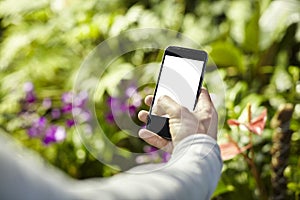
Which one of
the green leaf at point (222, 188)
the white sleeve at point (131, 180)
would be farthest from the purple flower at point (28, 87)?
the white sleeve at point (131, 180)

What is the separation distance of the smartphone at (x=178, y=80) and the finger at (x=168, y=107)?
0.09 feet

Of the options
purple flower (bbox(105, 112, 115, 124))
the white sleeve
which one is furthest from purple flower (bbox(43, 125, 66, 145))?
the white sleeve

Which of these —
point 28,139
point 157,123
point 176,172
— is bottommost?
point 28,139

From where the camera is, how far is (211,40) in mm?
3572

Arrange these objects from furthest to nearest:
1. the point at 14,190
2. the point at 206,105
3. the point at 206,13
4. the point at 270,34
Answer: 1. the point at 206,13
2. the point at 270,34
3. the point at 206,105
4. the point at 14,190

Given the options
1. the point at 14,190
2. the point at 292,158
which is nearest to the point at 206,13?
the point at 292,158

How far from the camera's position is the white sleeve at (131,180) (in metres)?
0.67

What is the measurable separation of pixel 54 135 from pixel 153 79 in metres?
0.79

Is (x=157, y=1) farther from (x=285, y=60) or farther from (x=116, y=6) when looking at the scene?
(x=285, y=60)

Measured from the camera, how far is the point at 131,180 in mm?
833

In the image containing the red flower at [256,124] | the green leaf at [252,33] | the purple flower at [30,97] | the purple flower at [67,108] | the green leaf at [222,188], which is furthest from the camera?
the purple flower at [30,97]

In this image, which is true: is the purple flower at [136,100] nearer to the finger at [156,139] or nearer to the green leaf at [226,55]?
the green leaf at [226,55]

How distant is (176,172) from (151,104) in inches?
17.9

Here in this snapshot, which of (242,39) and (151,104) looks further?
(242,39)
